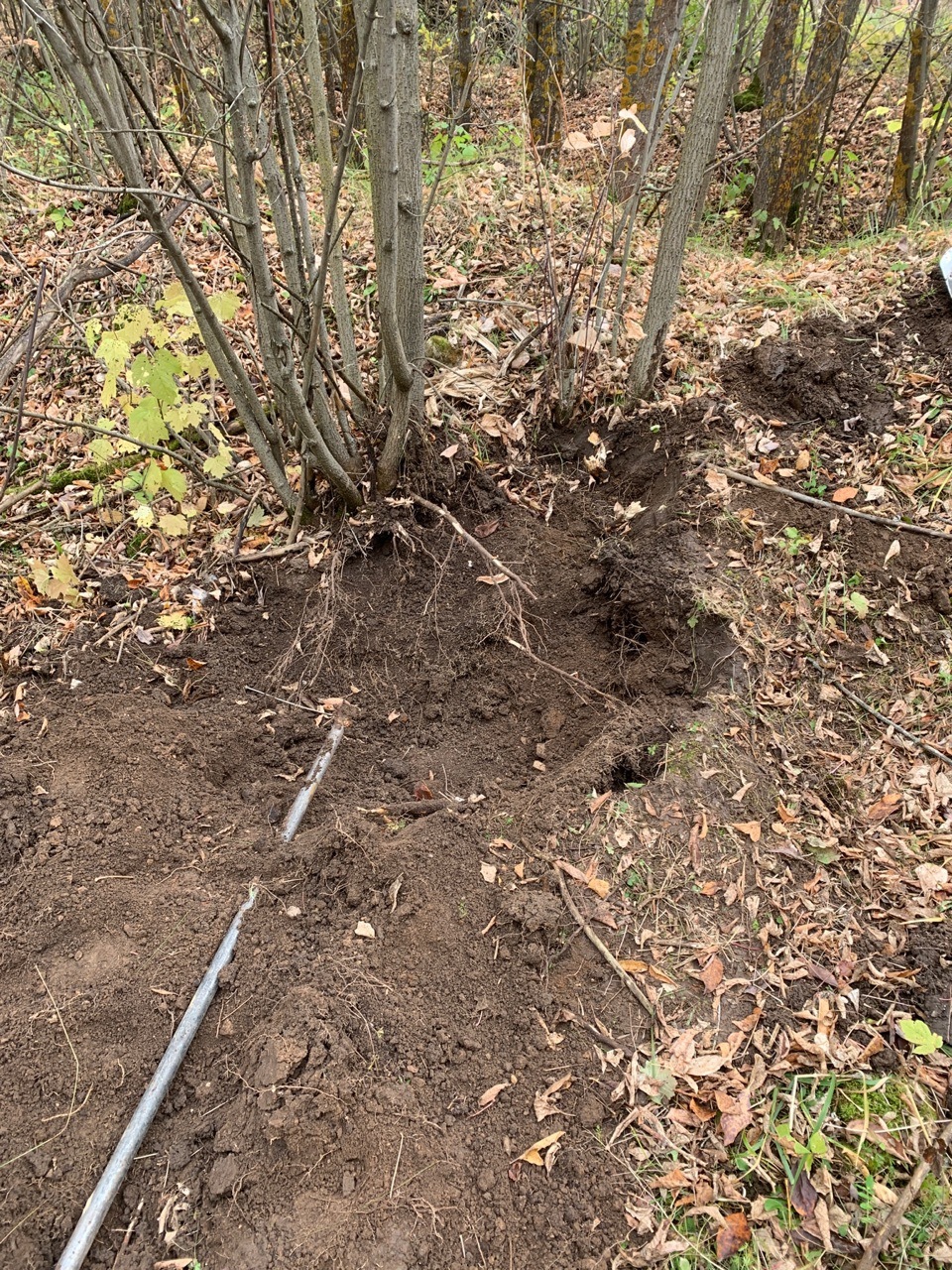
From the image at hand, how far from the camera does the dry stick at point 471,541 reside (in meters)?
3.35

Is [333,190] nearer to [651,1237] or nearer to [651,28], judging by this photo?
[651,1237]

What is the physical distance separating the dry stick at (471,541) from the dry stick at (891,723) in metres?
1.26

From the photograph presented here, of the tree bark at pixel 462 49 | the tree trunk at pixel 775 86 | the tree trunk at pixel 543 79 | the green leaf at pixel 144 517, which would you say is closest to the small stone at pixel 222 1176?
the green leaf at pixel 144 517

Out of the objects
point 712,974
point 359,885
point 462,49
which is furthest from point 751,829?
point 462,49

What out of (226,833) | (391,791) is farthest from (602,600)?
(226,833)

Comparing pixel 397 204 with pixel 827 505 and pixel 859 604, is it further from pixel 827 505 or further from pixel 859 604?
pixel 859 604

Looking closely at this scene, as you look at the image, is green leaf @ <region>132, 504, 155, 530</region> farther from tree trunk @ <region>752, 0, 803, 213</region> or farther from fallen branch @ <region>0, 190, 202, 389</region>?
tree trunk @ <region>752, 0, 803, 213</region>

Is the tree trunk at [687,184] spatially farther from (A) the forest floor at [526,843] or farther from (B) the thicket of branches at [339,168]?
(A) the forest floor at [526,843]

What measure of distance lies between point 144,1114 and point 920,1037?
2131mm

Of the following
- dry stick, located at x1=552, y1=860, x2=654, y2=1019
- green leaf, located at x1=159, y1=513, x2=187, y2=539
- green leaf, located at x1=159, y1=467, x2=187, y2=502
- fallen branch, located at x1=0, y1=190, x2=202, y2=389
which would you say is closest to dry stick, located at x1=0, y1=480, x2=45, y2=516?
fallen branch, located at x1=0, y1=190, x2=202, y2=389

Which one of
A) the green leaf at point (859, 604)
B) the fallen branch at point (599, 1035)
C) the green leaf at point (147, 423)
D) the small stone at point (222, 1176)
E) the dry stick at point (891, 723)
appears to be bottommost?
the small stone at point (222, 1176)

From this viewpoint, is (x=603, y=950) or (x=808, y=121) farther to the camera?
(x=808, y=121)

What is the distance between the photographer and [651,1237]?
179cm

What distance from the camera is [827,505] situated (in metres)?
3.33
